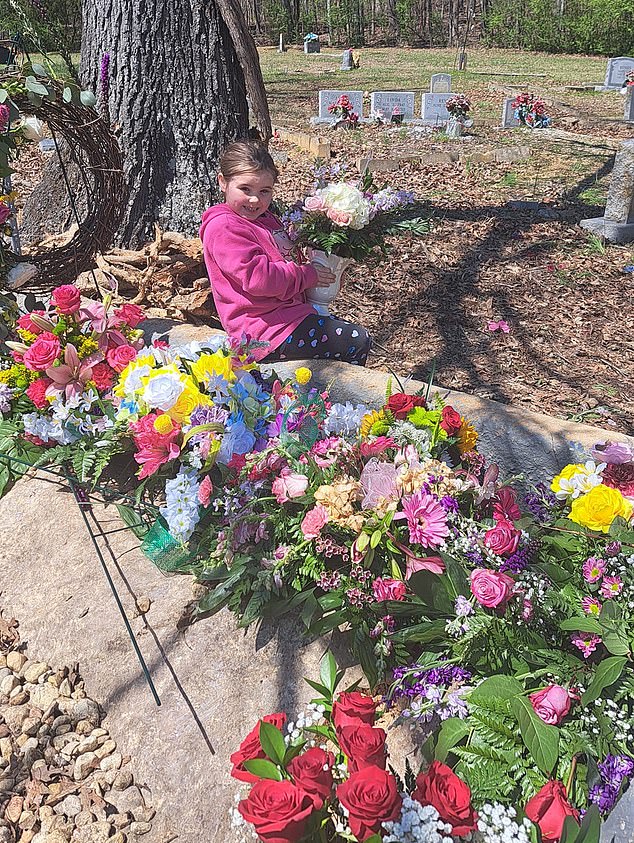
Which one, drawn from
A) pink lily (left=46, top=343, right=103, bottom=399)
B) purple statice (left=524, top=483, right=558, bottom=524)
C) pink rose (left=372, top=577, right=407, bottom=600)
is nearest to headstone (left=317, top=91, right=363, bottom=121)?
pink lily (left=46, top=343, right=103, bottom=399)

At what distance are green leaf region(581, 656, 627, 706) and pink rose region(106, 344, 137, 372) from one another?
6.25ft

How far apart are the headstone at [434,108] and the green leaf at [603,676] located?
446 inches

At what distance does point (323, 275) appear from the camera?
9.78 feet

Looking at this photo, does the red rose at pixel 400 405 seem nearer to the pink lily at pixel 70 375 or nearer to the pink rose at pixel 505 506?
the pink rose at pixel 505 506

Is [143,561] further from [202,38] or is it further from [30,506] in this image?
[202,38]

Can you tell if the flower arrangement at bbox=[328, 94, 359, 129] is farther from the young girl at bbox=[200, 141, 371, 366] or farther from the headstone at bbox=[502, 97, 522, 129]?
the young girl at bbox=[200, 141, 371, 366]

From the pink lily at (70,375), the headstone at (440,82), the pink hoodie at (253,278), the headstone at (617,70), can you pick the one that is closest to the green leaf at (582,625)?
the pink hoodie at (253,278)

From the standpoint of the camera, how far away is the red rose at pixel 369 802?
1.31m

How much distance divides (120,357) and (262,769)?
1.74 meters

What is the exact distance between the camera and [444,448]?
2305 millimetres

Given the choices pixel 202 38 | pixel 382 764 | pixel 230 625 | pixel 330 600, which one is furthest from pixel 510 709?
pixel 202 38

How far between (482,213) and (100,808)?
5.73m

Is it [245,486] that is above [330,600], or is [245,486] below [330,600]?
above

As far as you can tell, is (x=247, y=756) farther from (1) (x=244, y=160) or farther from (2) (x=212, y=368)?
(1) (x=244, y=160)
